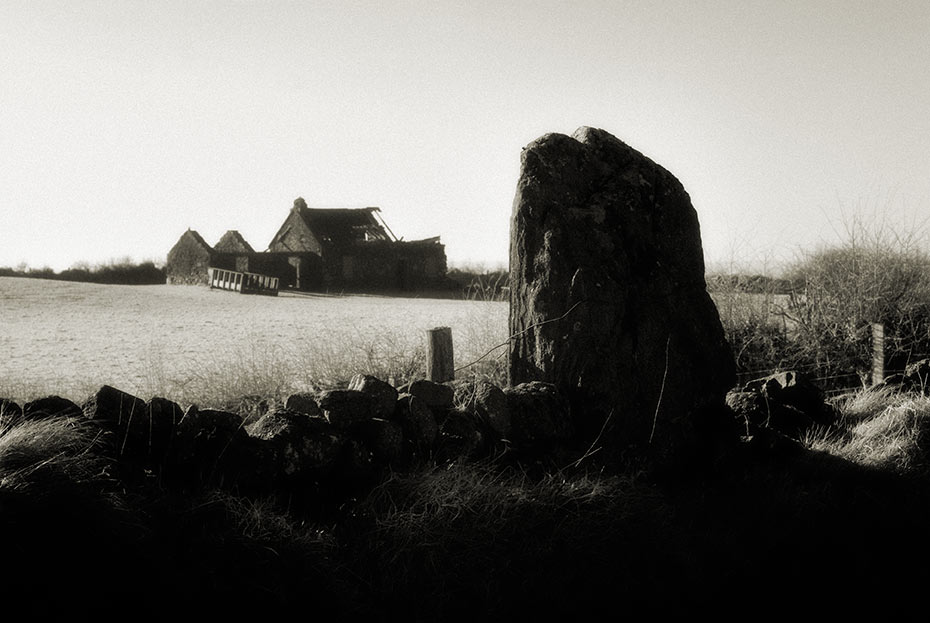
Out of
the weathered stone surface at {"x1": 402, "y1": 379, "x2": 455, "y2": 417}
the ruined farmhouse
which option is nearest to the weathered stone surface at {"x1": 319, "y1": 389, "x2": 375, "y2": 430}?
the weathered stone surface at {"x1": 402, "y1": 379, "x2": 455, "y2": 417}

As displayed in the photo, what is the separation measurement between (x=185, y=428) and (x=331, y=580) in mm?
1166

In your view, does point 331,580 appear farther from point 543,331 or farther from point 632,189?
point 632,189

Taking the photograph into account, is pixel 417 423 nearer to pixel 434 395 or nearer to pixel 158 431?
pixel 434 395

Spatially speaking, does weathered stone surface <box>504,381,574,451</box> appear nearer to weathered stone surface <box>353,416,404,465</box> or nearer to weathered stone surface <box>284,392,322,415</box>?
weathered stone surface <box>353,416,404,465</box>

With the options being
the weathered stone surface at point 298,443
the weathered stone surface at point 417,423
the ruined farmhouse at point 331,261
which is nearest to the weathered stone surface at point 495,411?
the weathered stone surface at point 417,423

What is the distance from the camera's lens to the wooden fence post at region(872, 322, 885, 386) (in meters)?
9.21

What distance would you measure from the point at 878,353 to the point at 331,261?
31.8 m

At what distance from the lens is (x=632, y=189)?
6.20 metres

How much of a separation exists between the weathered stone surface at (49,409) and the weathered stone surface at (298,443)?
943mm

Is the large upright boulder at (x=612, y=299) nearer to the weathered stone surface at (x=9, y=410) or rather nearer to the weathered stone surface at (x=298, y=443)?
the weathered stone surface at (x=298, y=443)

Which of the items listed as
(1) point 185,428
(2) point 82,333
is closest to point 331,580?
(1) point 185,428

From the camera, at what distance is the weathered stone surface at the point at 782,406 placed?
263 inches

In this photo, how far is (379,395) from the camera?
5090 mm

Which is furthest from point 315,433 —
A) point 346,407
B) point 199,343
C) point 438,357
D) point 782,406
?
point 199,343
